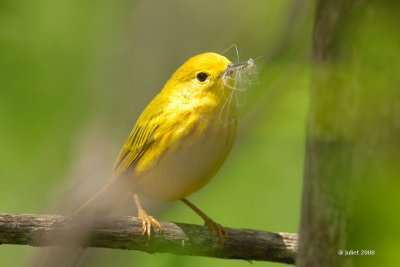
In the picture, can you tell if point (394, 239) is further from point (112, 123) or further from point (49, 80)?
point (49, 80)

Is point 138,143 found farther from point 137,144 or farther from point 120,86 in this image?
point 120,86

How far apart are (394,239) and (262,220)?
340cm

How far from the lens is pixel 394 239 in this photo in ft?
3.85

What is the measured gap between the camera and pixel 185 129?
381 centimetres

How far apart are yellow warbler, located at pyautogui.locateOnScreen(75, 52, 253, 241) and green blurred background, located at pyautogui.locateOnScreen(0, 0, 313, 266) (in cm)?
25

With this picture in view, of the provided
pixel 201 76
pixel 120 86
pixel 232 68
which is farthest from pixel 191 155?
pixel 120 86

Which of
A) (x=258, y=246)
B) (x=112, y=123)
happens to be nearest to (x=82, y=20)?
(x=258, y=246)

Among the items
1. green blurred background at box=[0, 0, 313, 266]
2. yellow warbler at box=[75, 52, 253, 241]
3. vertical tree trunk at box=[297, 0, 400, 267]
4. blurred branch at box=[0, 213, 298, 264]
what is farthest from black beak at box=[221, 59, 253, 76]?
vertical tree trunk at box=[297, 0, 400, 267]

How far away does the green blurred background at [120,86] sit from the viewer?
148cm

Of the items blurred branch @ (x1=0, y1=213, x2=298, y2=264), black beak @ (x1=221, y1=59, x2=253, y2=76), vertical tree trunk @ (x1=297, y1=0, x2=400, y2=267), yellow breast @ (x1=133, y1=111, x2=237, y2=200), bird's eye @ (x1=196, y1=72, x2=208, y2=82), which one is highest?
bird's eye @ (x1=196, y1=72, x2=208, y2=82)

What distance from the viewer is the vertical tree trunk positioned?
1136 millimetres

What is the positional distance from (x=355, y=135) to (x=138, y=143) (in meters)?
2.98

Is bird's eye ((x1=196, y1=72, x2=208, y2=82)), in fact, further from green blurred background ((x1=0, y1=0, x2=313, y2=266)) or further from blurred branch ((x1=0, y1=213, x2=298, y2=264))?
blurred branch ((x1=0, y1=213, x2=298, y2=264))

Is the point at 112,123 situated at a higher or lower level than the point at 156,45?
lower
